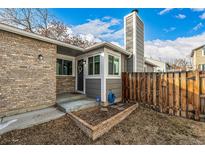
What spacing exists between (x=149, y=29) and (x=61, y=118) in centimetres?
940

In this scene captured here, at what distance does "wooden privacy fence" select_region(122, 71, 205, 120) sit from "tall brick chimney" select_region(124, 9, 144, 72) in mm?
1566

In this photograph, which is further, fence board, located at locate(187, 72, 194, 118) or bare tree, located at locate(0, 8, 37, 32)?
bare tree, located at locate(0, 8, 37, 32)

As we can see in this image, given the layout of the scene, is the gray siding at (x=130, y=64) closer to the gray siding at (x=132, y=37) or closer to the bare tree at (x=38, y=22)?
the gray siding at (x=132, y=37)

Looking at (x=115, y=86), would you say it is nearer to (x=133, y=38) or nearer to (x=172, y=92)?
(x=172, y=92)

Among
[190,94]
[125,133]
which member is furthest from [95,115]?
[190,94]

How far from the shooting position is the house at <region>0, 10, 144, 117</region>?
401 cm

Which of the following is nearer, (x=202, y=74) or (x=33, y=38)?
(x=202, y=74)

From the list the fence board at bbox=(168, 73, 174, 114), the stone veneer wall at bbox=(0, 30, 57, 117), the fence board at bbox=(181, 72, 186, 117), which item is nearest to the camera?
the stone veneer wall at bbox=(0, 30, 57, 117)

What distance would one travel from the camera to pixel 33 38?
458 centimetres

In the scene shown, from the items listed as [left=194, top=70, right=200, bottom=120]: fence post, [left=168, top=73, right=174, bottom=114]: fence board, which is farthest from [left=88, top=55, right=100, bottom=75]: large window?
[left=194, top=70, right=200, bottom=120]: fence post

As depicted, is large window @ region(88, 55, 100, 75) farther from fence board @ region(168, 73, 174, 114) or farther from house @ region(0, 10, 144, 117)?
fence board @ region(168, 73, 174, 114)

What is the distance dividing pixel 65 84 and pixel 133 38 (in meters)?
5.52
